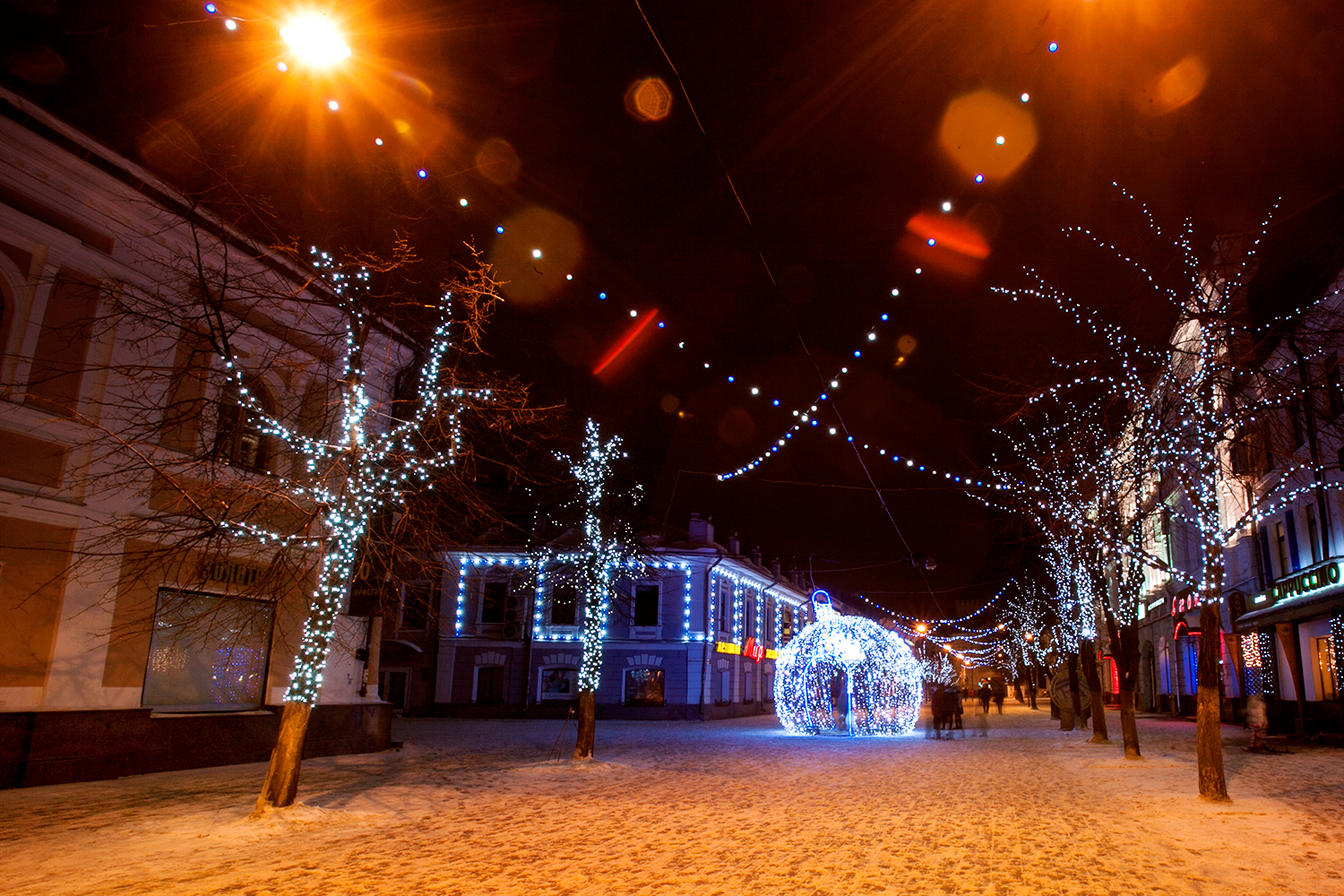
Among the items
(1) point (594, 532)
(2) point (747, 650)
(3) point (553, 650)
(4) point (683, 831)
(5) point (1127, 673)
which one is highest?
(1) point (594, 532)

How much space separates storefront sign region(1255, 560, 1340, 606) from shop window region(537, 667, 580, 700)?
917 inches

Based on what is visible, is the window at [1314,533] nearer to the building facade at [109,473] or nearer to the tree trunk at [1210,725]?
the tree trunk at [1210,725]

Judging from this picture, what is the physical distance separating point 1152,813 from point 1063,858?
10.0 ft

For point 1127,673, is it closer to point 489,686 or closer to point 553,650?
point 553,650

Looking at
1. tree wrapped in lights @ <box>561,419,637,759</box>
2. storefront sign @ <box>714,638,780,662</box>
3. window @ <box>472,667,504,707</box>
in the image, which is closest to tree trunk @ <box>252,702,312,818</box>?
tree wrapped in lights @ <box>561,419,637,759</box>

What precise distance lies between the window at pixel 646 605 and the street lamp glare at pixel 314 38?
28467 mm

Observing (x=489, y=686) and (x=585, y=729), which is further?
(x=489, y=686)

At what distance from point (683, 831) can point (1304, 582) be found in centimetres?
1973

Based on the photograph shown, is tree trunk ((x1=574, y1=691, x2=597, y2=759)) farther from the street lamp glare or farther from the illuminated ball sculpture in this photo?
the street lamp glare

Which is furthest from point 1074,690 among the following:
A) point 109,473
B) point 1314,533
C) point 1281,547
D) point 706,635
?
point 109,473

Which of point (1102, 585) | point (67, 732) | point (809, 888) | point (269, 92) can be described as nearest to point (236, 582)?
point (67, 732)

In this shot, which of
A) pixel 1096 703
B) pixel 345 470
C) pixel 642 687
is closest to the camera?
pixel 345 470

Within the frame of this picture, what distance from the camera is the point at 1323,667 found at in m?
22.6

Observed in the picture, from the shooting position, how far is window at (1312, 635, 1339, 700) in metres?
22.0
